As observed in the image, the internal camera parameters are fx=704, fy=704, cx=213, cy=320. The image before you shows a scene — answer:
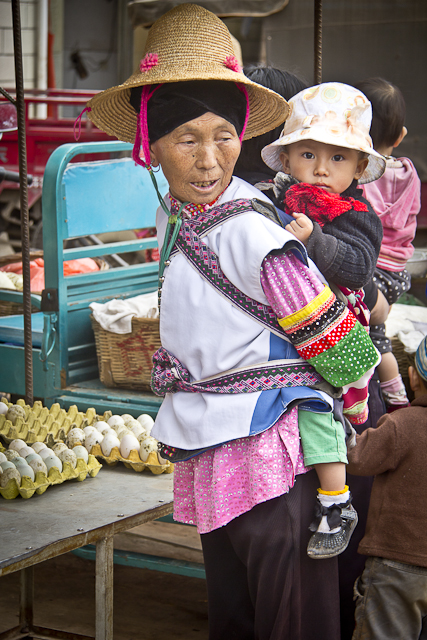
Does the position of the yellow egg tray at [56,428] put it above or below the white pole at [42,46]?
below

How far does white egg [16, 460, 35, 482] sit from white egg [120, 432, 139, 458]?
345 mm

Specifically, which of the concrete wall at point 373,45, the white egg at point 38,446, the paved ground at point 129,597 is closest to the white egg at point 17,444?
the white egg at point 38,446

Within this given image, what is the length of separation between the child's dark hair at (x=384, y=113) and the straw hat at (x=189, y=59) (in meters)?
0.87

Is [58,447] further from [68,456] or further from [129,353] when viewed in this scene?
[129,353]

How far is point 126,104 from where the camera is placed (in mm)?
1579

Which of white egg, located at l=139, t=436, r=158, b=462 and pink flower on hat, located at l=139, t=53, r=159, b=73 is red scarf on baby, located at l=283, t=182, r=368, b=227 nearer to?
pink flower on hat, located at l=139, t=53, r=159, b=73

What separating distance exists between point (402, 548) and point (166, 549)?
2.00m

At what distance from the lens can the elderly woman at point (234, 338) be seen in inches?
52.7

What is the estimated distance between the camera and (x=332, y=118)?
153 cm

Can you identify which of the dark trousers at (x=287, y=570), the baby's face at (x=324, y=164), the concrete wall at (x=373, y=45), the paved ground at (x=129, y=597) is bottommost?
the paved ground at (x=129, y=597)

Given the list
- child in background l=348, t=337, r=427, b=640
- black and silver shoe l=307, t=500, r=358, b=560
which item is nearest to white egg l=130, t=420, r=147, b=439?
child in background l=348, t=337, r=427, b=640

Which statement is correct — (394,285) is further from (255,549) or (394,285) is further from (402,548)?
(255,549)

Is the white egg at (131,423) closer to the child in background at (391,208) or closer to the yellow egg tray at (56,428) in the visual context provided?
the yellow egg tray at (56,428)

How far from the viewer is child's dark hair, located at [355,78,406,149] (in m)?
2.31
